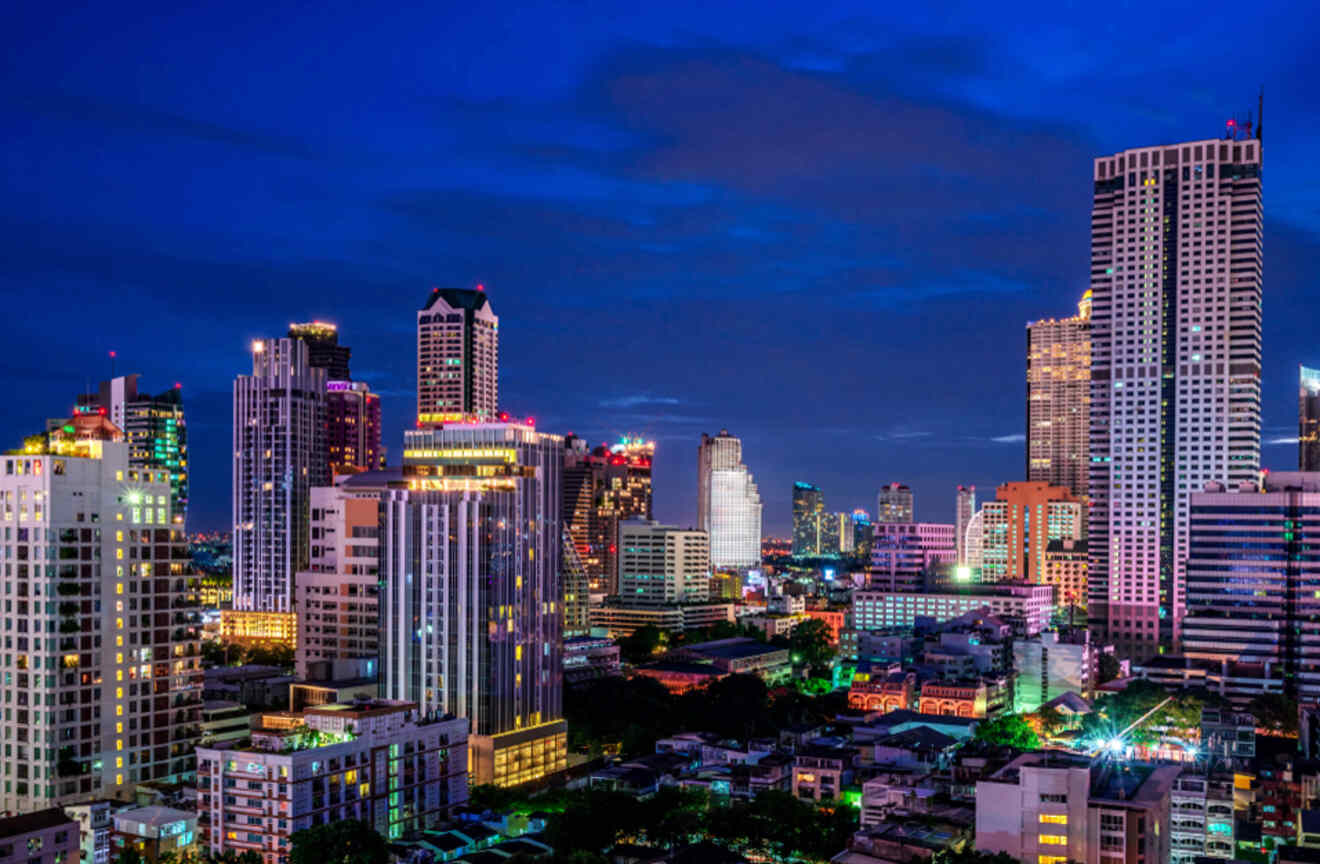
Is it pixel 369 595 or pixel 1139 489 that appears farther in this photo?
pixel 1139 489

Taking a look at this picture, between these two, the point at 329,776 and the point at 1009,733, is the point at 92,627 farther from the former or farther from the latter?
the point at 1009,733

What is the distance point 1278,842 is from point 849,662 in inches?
3235

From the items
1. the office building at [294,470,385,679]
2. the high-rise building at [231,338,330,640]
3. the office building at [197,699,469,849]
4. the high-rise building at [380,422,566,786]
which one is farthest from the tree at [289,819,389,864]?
the high-rise building at [231,338,330,640]

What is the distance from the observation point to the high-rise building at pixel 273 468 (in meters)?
193

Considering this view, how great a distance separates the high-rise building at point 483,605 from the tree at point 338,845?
84.1 ft

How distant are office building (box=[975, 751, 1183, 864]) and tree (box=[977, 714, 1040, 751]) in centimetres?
4062

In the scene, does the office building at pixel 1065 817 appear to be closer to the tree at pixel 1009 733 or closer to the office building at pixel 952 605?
the tree at pixel 1009 733

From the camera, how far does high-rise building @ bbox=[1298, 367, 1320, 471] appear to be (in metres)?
188

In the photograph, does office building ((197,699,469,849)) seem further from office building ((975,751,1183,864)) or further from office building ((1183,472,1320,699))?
office building ((1183,472,1320,699))

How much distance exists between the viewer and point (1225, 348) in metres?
163

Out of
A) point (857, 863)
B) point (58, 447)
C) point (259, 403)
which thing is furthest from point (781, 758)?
point (259, 403)

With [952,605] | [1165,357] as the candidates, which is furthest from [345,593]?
[1165,357]

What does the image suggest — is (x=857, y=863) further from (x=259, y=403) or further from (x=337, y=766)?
(x=259, y=403)

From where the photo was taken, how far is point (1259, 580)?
136 metres
